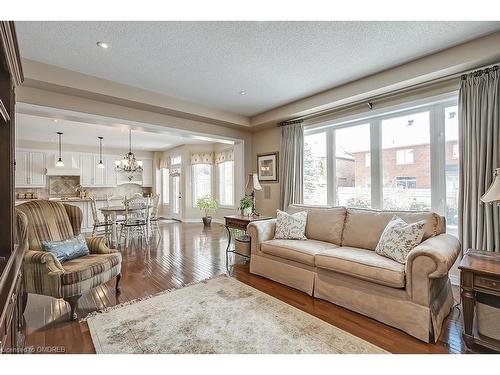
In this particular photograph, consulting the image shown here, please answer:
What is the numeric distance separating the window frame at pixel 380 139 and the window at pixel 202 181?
485 cm

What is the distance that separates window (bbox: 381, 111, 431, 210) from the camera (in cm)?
327

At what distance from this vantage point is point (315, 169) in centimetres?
452

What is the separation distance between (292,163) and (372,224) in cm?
207

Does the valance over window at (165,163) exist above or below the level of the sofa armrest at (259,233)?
above

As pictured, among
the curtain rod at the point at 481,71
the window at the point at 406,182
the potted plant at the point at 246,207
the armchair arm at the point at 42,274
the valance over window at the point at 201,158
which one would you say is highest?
the curtain rod at the point at 481,71

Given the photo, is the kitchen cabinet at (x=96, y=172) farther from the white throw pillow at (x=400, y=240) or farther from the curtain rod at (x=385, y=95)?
the white throw pillow at (x=400, y=240)

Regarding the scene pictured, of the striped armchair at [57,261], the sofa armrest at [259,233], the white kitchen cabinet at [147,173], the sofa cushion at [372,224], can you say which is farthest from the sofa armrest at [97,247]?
the white kitchen cabinet at [147,173]

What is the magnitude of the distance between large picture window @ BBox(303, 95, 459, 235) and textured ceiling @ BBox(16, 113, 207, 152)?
3.15 metres

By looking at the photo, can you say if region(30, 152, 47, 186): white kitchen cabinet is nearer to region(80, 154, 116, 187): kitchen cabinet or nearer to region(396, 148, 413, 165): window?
region(80, 154, 116, 187): kitchen cabinet

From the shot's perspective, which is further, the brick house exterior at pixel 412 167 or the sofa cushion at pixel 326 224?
the sofa cushion at pixel 326 224

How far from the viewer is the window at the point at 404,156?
3381 mm

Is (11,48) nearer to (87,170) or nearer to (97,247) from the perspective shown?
→ (97,247)

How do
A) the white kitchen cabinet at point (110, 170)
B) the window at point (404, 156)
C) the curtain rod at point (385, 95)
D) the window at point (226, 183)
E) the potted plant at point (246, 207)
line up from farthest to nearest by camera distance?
the white kitchen cabinet at point (110, 170) < the window at point (226, 183) < the potted plant at point (246, 207) < the window at point (404, 156) < the curtain rod at point (385, 95)

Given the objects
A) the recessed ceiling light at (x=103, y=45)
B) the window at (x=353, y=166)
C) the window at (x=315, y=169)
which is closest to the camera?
the recessed ceiling light at (x=103, y=45)
